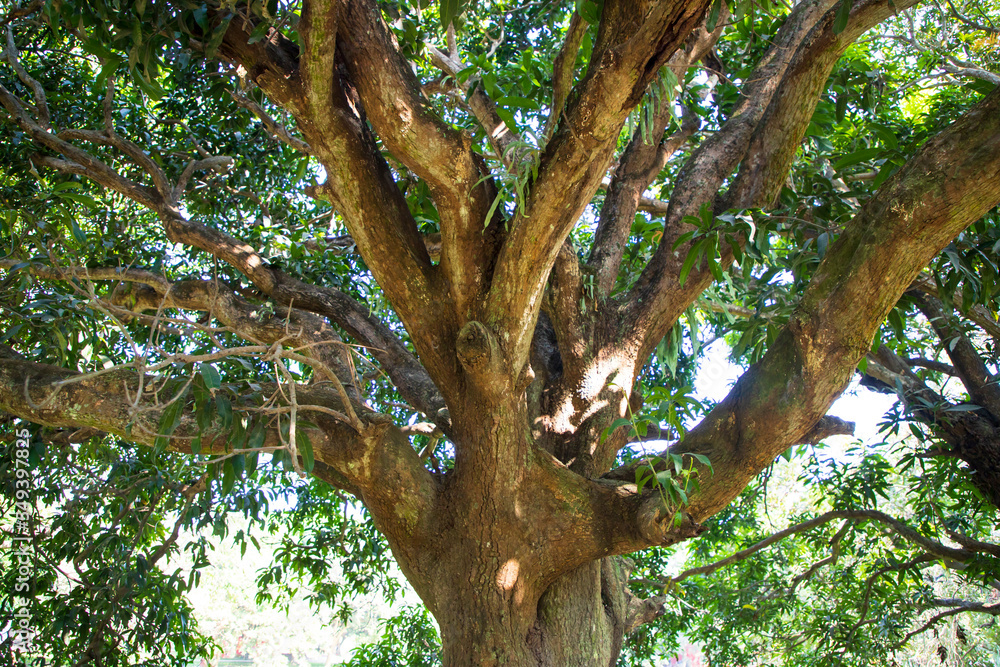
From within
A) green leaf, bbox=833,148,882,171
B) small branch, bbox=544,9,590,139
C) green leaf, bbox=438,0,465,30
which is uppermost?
small branch, bbox=544,9,590,139

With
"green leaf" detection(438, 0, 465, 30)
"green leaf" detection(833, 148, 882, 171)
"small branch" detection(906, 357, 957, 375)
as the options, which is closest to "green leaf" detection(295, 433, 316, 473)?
"green leaf" detection(438, 0, 465, 30)

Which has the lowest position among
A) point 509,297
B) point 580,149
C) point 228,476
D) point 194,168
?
point 228,476

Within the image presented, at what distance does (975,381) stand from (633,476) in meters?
2.54

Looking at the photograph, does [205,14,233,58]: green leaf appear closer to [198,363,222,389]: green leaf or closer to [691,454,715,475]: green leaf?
[198,363,222,389]: green leaf

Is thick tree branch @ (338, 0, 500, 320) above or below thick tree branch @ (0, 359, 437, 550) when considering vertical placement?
above

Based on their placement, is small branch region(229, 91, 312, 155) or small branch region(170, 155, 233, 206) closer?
small branch region(170, 155, 233, 206)

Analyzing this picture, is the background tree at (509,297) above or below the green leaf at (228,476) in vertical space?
above

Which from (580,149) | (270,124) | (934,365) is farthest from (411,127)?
(934,365)

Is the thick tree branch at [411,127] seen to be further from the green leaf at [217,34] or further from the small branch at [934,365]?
the small branch at [934,365]

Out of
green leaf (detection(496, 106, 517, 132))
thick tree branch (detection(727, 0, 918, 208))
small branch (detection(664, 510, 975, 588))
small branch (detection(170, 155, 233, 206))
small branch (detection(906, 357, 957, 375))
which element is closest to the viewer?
thick tree branch (detection(727, 0, 918, 208))

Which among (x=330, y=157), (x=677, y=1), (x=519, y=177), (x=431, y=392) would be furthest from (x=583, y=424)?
(x=677, y=1)

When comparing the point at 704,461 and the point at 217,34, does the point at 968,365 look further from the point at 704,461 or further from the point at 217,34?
the point at 217,34

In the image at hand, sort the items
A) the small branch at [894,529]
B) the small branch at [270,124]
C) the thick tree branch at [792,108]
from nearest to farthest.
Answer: the thick tree branch at [792,108] < the small branch at [270,124] < the small branch at [894,529]

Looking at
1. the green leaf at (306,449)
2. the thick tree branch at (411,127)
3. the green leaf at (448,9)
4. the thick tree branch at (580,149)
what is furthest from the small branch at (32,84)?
the thick tree branch at (580,149)
